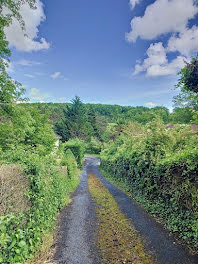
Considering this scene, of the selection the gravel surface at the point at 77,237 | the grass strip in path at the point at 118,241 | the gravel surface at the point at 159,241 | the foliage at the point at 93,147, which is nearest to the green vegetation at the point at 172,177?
the gravel surface at the point at 159,241

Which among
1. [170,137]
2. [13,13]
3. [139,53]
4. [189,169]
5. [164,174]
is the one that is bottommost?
[164,174]

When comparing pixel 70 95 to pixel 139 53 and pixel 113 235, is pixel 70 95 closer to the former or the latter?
pixel 139 53

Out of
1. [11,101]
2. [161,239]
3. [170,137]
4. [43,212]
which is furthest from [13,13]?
[161,239]

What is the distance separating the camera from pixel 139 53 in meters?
14.3

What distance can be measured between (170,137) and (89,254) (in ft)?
17.8

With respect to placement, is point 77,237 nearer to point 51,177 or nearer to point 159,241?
point 51,177

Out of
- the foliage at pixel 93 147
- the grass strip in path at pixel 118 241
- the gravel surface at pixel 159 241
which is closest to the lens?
the gravel surface at pixel 159 241

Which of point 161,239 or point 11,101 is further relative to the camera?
point 11,101

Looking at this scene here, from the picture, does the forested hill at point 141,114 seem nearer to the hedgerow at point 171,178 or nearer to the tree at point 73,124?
the hedgerow at point 171,178

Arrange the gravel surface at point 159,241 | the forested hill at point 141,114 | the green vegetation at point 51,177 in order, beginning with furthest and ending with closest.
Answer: the forested hill at point 141,114, the gravel surface at point 159,241, the green vegetation at point 51,177

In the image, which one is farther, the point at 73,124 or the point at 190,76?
the point at 73,124

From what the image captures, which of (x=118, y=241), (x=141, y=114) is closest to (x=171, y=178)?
(x=118, y=241)

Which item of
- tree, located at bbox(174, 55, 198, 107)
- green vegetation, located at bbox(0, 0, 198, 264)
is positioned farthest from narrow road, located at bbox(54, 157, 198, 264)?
tree, located at bbox(174, 55, 198, 107)

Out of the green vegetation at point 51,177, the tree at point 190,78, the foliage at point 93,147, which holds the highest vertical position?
the tree at point 190,78
